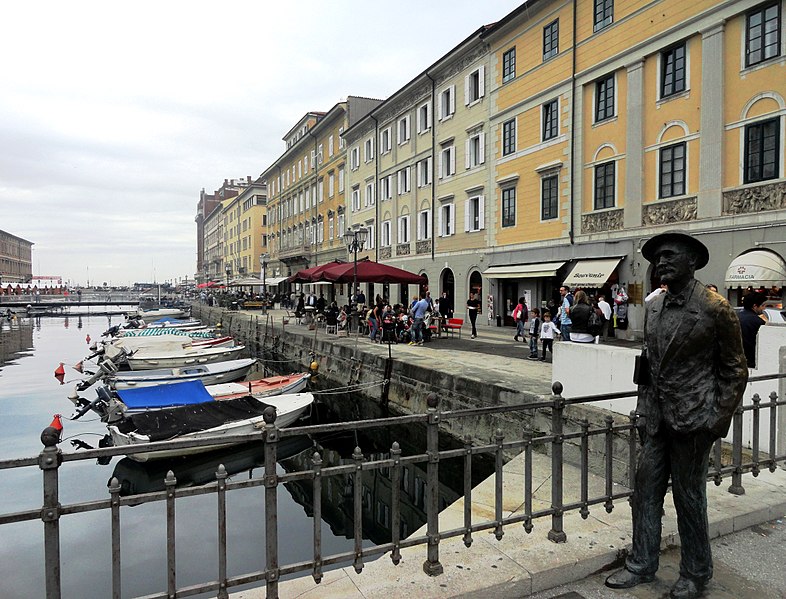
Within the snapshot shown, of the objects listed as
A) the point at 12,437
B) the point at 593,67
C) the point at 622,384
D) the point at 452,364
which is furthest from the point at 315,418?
the point at 593,67

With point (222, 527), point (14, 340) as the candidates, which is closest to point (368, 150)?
point (14, 340)

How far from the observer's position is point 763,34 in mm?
14203

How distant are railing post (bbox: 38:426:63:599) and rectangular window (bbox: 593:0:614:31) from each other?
21.4 m

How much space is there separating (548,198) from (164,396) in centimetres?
1618

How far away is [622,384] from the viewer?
779 cm

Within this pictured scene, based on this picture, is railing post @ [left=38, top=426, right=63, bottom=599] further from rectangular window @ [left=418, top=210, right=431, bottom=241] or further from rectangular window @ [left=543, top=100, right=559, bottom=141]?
rectangular window @ [left=418, top=210, right=431, bottom=241]

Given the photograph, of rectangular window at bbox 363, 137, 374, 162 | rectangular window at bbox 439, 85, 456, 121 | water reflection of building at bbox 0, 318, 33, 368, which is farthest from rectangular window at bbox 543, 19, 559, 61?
water reflection of building at bbox 0, 318, 33, 368

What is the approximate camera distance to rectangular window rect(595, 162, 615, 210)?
18844 millimetres

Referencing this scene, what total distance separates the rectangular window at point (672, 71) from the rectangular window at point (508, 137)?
7.39 m

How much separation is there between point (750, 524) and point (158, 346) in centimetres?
2640

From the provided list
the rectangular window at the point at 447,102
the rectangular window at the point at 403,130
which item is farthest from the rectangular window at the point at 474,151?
the rectangular window at the point at 403,130

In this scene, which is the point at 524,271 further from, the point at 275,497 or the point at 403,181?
the point at 275,497

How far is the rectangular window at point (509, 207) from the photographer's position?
23.7 m

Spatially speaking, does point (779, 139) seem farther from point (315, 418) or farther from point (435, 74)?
point (435, 74)
